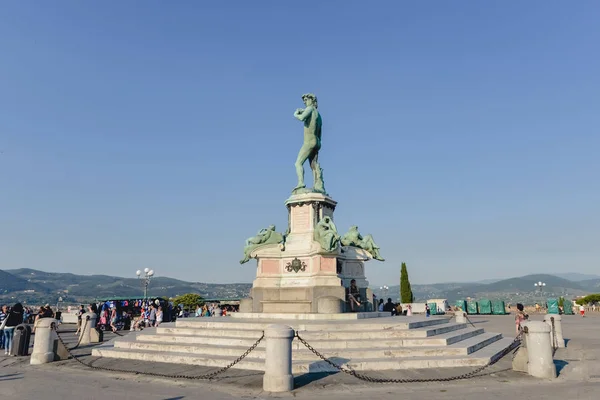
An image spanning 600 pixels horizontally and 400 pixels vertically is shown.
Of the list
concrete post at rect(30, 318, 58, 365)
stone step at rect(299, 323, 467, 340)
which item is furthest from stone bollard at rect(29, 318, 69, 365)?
stone step at rect(299, 323, 467, 340)

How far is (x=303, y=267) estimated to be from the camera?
1677 cm

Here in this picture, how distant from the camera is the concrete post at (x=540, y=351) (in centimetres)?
902

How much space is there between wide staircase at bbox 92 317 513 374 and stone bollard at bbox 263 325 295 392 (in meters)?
1.33

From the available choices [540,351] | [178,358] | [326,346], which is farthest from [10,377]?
[540,351]

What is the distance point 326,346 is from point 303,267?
20.3 feet

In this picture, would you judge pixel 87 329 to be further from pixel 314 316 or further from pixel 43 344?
pixel 314 316

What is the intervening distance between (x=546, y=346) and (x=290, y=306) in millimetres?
8894

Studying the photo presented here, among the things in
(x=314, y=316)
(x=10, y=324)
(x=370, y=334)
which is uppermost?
(x=314, y=316)

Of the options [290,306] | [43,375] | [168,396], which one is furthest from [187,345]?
[290,306]

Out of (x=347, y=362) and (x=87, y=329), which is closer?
(x=347, y=362)

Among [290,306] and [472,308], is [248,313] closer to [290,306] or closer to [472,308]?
[290,306]

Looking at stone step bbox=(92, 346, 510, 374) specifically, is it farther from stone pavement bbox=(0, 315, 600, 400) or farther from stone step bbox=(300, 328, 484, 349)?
stone step bbox=(300, 328, 484, 349)

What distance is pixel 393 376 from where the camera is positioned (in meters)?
8.95

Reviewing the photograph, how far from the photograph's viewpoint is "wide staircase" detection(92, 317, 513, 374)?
32.2 ft
